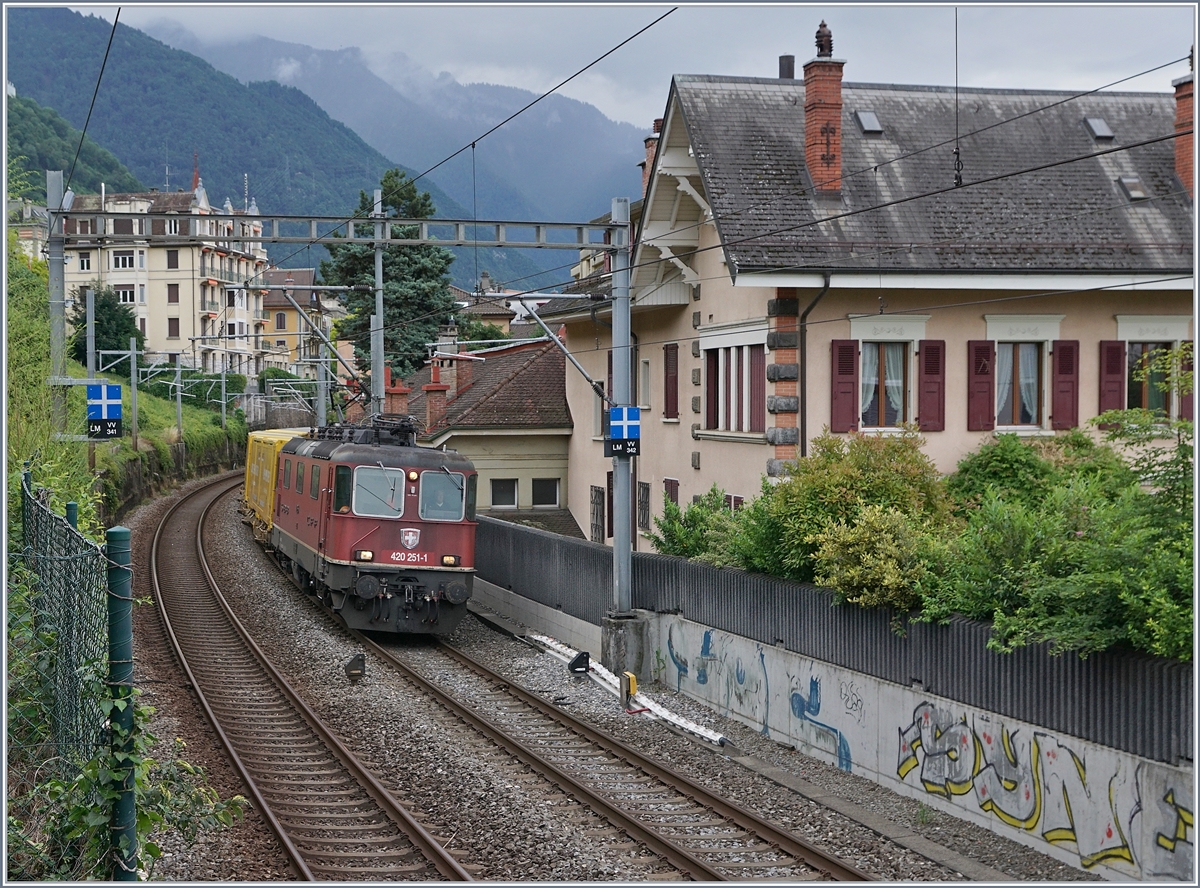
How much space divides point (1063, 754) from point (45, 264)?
29.5 metres

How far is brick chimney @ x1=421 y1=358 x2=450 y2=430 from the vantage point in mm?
34094

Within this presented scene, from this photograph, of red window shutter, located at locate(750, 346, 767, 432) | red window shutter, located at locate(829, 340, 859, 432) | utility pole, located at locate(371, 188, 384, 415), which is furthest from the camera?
utility pole, located at locate(371, 188, 384, 415)

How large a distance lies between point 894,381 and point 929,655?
31.4 feet

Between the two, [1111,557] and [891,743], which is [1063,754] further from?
[891,743]

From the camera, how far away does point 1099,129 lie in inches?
934

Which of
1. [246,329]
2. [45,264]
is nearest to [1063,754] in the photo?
[45,264]

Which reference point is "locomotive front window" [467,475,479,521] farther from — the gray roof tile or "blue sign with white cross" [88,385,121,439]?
"blue sign with white cross" [88,385,121,439]

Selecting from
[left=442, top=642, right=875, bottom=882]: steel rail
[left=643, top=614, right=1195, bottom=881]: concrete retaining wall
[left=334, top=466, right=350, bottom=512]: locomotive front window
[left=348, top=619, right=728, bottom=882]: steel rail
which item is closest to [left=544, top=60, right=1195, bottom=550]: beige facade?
[left=643, top=614, right=1195, bottom=881]: concrete retaining wall

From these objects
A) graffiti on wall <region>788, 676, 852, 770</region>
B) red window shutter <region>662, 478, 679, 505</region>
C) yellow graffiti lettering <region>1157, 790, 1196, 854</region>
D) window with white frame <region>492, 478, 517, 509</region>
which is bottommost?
graffiti on wall <region>788, 676, 852, 770</region>

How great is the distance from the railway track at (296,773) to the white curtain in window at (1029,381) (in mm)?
12813

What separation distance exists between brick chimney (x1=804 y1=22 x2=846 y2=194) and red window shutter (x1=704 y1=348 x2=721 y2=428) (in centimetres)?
375

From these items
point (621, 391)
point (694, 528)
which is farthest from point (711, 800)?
point (621, 391)

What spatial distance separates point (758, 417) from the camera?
2142 centimetres

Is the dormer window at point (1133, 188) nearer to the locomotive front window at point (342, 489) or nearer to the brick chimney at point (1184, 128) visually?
the brick chimney at point (1184, 128)
